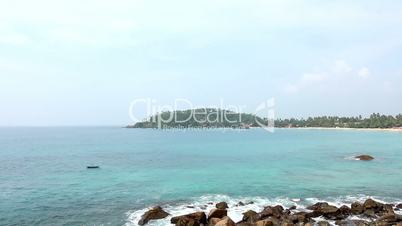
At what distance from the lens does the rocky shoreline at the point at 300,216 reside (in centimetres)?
2761

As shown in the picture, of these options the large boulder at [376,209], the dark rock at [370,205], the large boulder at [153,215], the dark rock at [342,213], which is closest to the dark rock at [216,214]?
the large boulder at [153,215]

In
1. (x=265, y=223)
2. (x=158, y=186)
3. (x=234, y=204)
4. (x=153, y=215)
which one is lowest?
(x=158, y=186)

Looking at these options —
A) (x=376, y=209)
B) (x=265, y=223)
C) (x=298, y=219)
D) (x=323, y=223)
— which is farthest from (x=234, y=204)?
(x=376, y=209)

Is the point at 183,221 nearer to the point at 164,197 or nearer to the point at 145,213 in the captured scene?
the point at 145,213

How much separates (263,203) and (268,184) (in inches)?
429

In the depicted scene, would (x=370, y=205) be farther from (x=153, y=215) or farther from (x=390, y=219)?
(x=153, y=215)

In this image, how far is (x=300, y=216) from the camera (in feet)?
95.0

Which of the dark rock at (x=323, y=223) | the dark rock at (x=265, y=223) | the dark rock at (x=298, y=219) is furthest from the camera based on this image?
the dark rock at (x=298, y=219)

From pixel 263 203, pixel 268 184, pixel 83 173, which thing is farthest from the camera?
pixel 83 173

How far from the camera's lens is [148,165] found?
67.4 meters

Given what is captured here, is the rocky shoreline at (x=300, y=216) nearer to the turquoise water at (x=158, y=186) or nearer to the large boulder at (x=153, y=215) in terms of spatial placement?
the large boulder at (x=153, y=215)

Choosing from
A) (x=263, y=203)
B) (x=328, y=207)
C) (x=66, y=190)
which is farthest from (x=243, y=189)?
(x=66, y=190)

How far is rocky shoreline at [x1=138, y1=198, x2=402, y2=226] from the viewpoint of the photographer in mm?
27609

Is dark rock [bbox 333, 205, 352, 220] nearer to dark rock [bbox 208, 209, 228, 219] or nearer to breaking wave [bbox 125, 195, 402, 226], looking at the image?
breaking wave [bbox 125, 195, 402, 226]
